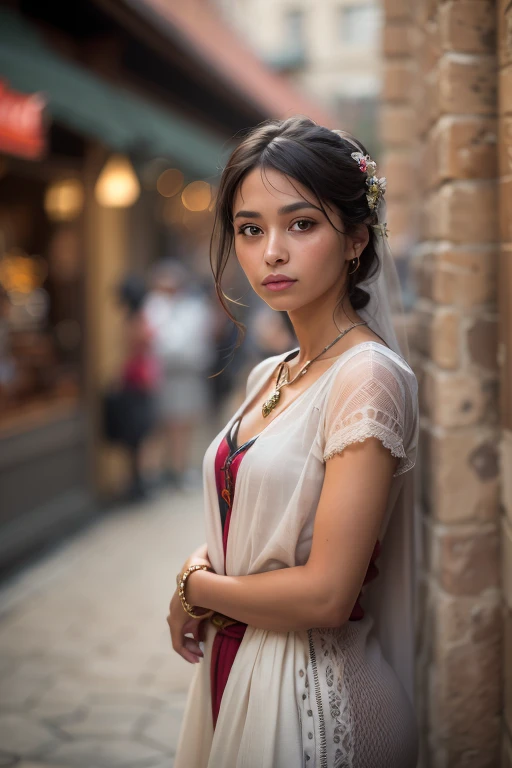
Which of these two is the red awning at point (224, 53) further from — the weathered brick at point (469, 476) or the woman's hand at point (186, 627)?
the woman's hand at point (186, 627)

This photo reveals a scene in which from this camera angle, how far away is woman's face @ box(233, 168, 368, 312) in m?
1.46

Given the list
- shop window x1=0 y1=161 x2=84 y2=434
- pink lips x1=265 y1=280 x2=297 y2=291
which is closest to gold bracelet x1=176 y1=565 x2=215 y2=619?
pink lips x1=265 y1=280 x2=297 y2=291

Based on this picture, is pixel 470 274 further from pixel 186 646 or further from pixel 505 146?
pixel 186 646

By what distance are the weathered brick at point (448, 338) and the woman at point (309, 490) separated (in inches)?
11.8

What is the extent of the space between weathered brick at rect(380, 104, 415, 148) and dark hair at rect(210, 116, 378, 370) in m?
2.43

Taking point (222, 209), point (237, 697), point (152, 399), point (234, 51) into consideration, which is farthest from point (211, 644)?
point (234, 51)

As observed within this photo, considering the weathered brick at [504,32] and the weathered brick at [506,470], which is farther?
the weathered brick at [506,470]

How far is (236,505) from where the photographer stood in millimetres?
1564

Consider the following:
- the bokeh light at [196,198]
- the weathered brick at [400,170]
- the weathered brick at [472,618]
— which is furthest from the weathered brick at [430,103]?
the bokeh light at [196,198]

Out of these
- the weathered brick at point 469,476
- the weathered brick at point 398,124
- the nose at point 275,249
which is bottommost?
the weathered brick at point 469,476

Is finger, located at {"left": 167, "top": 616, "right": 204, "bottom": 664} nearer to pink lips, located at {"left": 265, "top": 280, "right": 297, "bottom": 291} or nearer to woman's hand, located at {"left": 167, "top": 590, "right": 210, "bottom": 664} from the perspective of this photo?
woman's hand, located at {"left": 167, "top": 590, "right": 210, "bottom": 664}

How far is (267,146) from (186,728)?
4.35 ft

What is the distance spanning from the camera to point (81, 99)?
4746 millimetres

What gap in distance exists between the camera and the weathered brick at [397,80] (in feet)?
12.3
